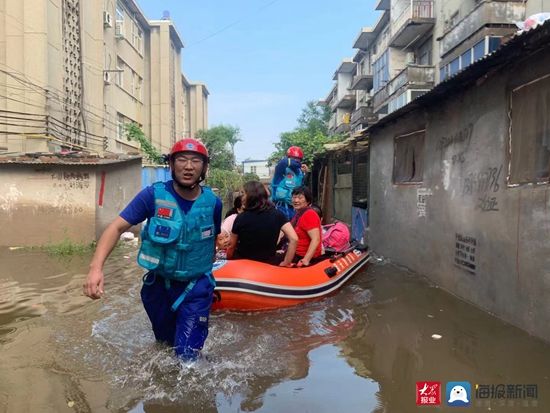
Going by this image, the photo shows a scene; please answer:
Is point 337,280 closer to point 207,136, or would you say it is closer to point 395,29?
point 395,29

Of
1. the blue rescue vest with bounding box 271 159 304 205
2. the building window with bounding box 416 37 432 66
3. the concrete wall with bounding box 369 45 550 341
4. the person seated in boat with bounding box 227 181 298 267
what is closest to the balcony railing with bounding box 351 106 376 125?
the building window with bounding box 416 37 432 66

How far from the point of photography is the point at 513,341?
443cm

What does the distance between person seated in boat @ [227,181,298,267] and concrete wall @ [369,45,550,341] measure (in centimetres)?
222

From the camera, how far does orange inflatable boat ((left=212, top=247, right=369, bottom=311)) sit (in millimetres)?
5363

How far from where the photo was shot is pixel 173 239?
333 centimetres

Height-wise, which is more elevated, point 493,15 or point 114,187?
point 493,15

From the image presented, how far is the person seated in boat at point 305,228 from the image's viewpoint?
6254mm

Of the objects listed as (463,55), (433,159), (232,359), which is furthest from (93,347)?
(463,55)

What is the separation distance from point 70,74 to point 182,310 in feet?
57.5

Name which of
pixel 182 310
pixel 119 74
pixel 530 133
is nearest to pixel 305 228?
pixel 530 133

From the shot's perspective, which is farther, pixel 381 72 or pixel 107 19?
pixel 381 72

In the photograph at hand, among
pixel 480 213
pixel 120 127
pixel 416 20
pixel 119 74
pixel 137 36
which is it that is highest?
pixel 137 36

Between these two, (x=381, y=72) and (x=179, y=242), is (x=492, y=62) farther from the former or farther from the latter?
(x=381, y=72)

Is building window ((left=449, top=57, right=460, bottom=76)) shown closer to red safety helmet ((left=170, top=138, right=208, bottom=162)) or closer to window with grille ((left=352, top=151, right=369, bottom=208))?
window with grille ((left=352, top=151, right=369, bottom=208))
